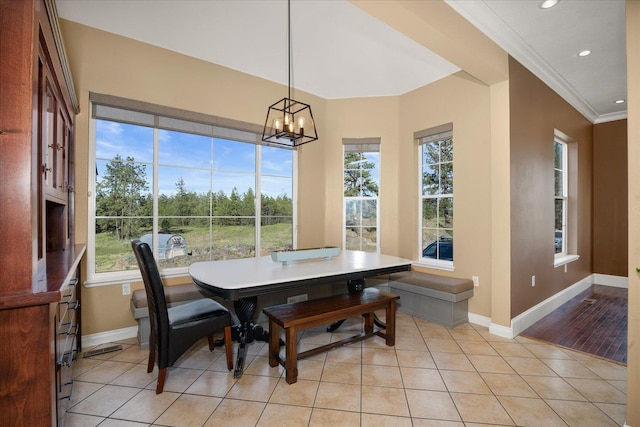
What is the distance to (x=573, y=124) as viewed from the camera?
4516 millimetres

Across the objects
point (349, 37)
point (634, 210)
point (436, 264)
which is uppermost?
point (349, 37)

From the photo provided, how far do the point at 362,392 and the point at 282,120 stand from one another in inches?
91.0

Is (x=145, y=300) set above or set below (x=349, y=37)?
below

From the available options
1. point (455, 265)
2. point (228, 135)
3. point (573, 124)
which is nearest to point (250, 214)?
point (228, 135)

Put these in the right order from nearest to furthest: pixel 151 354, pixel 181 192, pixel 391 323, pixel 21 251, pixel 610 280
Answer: pixel 21 251, pixel 151 354, pixel 391 323, pixel 181 192, pixel 610 280

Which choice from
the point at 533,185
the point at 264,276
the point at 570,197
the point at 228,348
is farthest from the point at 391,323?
the point at 570,197

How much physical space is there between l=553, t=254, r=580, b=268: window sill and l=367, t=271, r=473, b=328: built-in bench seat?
5.12 ft

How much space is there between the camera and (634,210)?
1.65 metres

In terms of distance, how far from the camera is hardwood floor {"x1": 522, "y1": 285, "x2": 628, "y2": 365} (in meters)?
2.78

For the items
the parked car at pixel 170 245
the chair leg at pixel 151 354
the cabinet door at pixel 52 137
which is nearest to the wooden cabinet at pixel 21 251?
the cabinet door at pixel 52 137

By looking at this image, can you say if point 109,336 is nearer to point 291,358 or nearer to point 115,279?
point 115,279

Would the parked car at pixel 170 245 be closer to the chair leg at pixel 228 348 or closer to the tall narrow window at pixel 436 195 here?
the chair leg at pixel 228 348

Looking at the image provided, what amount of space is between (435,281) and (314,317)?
1783 millimetres

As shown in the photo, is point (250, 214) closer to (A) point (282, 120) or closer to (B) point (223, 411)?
(A) point (282, 120)
